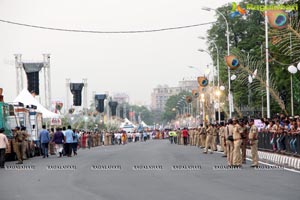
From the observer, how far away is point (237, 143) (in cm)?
2789

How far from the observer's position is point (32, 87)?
66375mm

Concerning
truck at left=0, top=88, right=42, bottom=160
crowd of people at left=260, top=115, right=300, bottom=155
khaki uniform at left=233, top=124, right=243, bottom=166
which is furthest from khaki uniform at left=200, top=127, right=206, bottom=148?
khaki uniform at left=233, top=124, right=243, bottom=166

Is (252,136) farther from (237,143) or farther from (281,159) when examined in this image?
(281,159)

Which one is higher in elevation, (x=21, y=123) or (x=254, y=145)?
(x=21, y=123)

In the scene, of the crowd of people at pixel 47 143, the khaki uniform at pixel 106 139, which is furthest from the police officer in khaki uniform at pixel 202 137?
the khaki uniform at pixel 106 139

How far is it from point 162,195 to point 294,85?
150ft

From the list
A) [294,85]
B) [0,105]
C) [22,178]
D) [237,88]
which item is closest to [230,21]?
[237,88]

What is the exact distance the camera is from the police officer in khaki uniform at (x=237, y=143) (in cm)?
2764

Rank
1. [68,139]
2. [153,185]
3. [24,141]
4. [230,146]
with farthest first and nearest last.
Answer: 1. [68,139]
2. [24,141]
3. [230,146]
4. [153,185]

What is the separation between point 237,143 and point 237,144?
0.13m

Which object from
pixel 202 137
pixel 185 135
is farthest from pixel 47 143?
pixel 185 135

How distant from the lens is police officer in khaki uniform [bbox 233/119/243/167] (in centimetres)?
2764

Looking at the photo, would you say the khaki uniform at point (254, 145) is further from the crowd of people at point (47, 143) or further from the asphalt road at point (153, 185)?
the crowd of people at point (47, 143)

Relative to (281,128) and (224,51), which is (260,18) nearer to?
(224,51)
